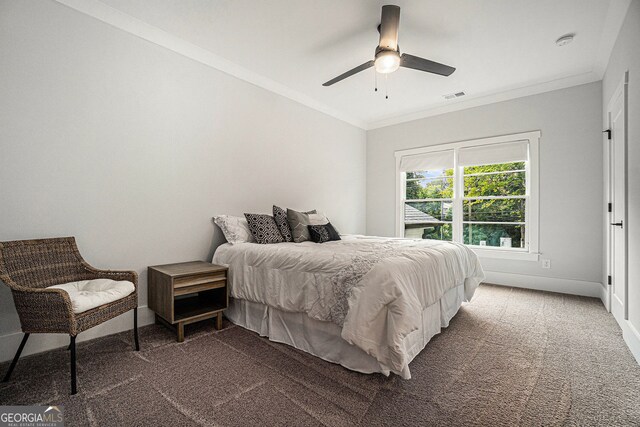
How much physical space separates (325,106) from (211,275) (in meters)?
3.33

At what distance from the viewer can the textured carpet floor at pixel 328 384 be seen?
1556mm

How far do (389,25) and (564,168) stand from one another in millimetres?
3211

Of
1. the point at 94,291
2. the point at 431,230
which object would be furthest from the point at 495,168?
the point at 94,291

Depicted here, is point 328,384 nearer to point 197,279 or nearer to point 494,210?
point 197,279

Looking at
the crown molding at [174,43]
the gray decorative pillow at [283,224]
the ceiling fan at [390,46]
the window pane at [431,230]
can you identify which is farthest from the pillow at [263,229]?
the window pane at [431,230]

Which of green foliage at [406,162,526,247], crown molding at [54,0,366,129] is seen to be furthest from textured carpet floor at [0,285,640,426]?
crown molding at [54,0,366,129]

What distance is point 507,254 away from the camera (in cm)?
436

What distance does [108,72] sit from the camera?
259 cm

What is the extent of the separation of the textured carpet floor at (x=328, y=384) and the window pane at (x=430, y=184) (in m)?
2.79

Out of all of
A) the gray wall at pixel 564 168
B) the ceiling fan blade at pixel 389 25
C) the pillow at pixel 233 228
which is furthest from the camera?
the gray wall at pixel 564 168

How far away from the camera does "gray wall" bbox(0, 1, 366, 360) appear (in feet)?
7.14

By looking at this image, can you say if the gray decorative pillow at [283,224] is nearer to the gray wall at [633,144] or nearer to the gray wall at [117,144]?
the gray wall at [117,144]

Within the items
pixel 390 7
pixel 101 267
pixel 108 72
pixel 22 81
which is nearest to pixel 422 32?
pixel 390 7

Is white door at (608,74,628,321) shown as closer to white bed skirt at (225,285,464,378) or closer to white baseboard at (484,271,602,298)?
white baseboard at (484,271,602,298)
